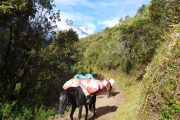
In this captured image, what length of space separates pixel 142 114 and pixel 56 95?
625 inches

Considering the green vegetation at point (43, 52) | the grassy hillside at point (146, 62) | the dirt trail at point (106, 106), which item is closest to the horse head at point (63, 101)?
the grassy hillside at point (146, 62)

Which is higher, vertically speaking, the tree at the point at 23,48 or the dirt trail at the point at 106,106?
the tree at the point at 23,48

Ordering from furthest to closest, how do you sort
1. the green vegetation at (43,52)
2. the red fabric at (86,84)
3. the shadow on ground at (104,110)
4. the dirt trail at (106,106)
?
1. the green vegetation at (43,52)
2. the shadow on ground at (104,110)
3. the dirt trail at (106,106)
4. the red fabric at (86,84)

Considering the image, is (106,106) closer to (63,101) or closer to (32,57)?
(63,101)

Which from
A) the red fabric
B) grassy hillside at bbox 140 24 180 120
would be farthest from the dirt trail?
grassy hillside at bbox 140 24 180 120

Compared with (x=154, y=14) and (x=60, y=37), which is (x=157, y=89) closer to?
(x=154, y=14)

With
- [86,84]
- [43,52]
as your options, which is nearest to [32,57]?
[43,52]

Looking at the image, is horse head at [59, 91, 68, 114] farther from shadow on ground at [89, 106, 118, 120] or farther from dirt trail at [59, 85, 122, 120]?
shadow on ground at [89, 106, 118, 120]

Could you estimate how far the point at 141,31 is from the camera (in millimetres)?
25922

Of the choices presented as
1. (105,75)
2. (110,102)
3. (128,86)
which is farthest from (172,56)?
(105,75)

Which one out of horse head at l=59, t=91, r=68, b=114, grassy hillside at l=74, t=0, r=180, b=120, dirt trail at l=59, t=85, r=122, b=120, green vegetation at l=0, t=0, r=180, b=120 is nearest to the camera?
grassy hillside at l=74, t=0, r=180, b=120

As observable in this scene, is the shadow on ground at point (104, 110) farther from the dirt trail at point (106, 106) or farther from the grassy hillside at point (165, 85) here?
the grassy hillside at point (165, 85)

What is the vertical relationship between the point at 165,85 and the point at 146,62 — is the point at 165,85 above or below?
below

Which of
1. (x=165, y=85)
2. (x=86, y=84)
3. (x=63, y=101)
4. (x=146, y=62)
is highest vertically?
(x=146, y=62)
